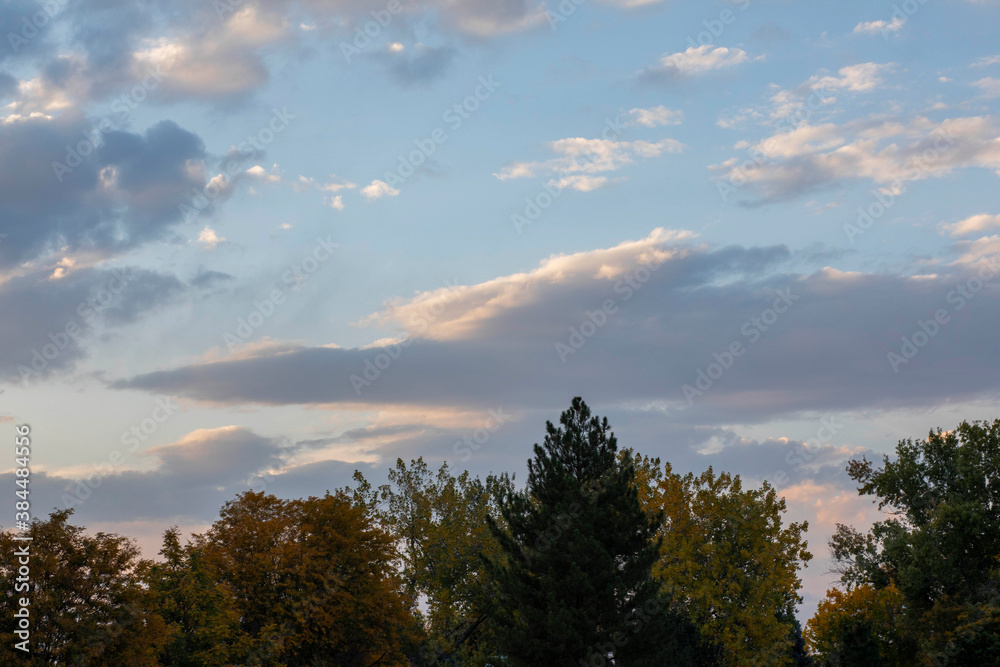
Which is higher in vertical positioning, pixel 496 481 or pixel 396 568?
pixel 496 481

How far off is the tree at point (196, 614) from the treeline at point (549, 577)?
0.13 metres

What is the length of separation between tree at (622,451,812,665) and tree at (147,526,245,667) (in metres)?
26.1

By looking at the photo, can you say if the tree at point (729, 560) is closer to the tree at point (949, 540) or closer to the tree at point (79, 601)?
the tree at point (949, 540)

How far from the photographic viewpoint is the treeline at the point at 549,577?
38406 millimetres

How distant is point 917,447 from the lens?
2295 inches

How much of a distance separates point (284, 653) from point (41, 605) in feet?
67.9

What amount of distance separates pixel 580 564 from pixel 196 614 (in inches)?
1064

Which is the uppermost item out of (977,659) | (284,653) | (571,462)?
(571,462)

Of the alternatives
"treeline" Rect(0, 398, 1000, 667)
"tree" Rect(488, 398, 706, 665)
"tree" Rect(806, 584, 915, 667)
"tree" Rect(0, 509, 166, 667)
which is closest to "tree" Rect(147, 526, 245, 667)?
"treeline" Rect(0, 398, 1000, 667)

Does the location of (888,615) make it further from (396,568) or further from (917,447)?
(396,568)

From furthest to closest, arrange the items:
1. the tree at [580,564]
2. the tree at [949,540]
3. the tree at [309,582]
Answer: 1. the tree at [309,582]
2. the tree at [949,540]
3. the tree at [580,564]

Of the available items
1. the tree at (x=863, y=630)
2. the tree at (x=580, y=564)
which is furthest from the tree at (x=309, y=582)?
the tree at (x=863, y=630)

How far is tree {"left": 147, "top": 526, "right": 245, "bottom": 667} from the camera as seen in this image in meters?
51.8

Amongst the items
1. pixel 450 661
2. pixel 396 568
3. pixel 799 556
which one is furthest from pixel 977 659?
pixel 396 568
